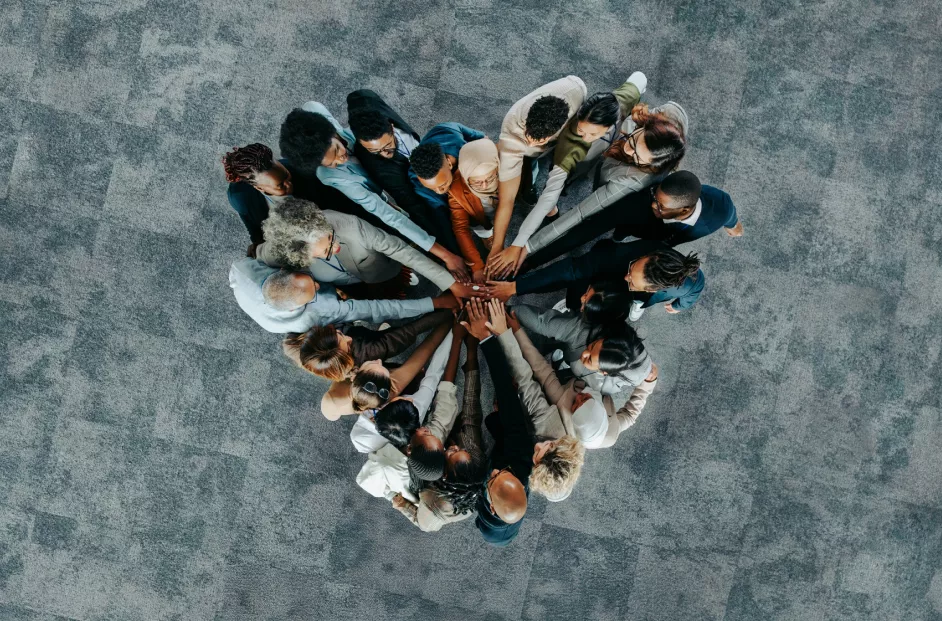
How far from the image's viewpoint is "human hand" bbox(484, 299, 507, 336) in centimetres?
334

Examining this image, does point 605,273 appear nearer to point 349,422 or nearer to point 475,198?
point 475,198

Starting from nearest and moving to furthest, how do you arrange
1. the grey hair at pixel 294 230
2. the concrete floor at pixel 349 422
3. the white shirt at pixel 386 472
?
1. the grey hair at pixel 294 230
2. the white shirt at pixel 386 472
3. the concrete floor at pixel 349 422

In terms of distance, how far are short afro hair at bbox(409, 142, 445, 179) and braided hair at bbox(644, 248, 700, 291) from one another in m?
1.21

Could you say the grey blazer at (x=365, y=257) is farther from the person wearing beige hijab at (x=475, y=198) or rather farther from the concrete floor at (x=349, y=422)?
the concrete floor at (x=349, y=422)

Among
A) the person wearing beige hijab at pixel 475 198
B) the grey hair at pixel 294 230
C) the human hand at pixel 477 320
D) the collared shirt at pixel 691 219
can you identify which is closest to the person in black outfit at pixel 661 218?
the collared shirt at pixel 691 219

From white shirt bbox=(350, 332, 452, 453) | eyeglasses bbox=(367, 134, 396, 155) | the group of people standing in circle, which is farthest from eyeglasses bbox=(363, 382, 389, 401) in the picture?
eyeglasses bbox=(367, 134, 396, 155)

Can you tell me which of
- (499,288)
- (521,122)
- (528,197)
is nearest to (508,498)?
(499,288)

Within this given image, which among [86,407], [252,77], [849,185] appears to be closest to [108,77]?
[252,77]

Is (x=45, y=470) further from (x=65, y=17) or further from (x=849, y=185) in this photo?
(x=849, y=185)

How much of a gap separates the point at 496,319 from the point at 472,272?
38cm

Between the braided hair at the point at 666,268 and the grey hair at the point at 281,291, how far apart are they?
1.81 metres

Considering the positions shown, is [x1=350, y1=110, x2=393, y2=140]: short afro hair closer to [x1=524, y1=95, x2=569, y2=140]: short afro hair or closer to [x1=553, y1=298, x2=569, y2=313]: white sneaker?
[x1=524, y1=95, x2=569, y2=140]: short afro hair

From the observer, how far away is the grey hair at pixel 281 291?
9.07 ft

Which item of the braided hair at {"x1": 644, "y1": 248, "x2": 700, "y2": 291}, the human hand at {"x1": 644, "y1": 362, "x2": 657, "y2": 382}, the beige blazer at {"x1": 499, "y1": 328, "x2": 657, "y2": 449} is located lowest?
the beige blazer at {"x1": 499, "y1": 328, "x2": 657, "y2": 449}
